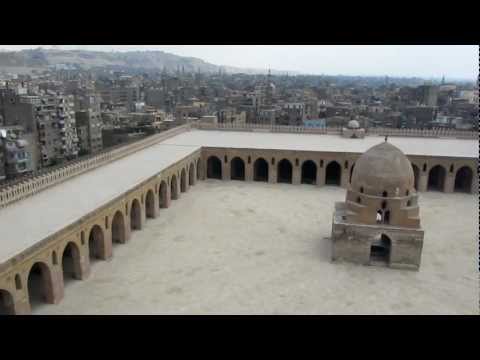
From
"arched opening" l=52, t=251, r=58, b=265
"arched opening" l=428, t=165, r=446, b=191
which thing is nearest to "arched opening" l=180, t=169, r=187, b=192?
"arched opening" l=52, t=251, r=58, b=265

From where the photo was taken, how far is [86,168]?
22.9m

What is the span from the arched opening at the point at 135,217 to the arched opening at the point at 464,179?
→ 21444mm

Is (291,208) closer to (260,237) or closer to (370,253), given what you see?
(260,237)

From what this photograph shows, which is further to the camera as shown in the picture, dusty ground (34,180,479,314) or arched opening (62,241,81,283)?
arched opening (62,241,81,283)

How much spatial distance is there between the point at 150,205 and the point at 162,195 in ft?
5.76

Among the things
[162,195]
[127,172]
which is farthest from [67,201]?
[162,195]

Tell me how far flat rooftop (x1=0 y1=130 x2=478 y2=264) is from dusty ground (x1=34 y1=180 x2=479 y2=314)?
2532 millimetres

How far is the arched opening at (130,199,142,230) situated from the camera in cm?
2092

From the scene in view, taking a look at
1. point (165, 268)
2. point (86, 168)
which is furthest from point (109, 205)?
point (86, 168)

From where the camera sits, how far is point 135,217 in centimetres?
2114

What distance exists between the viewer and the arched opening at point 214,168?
3231cm

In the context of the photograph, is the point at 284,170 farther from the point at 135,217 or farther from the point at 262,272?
the point at 262,272

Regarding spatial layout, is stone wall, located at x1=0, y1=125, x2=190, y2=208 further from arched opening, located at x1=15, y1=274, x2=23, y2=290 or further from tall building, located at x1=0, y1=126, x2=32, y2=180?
tall building, located at x1=0, y1=126, x2=32, y2=180

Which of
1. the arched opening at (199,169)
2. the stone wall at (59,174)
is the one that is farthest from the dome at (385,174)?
the arched opening at (199,169)
